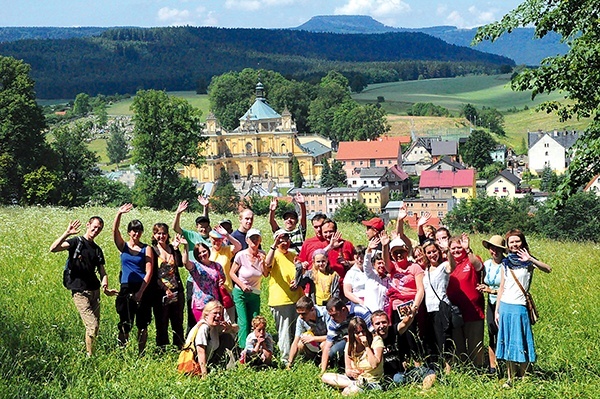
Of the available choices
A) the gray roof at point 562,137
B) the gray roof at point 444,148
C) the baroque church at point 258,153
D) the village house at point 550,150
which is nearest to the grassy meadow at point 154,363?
the baroque church at point 258,153

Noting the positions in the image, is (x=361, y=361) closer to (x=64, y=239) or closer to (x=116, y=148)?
(x=64, y=239)

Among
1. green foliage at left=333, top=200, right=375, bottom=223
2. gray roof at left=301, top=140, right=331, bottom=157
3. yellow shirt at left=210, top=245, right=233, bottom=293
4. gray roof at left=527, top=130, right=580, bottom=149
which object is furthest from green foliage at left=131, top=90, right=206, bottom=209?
gray roof at left=527, top=130, right=580, bottom=149

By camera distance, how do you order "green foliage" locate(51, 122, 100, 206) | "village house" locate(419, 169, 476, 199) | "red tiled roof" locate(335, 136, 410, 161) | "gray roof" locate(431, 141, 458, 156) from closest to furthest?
"green foliage" locate(51, 122, 100, 206)
"village house" locate(419, 169, 476, 199)
"red tiled roof" locate(335, 136, 410, 161)
"gray roof" locate(431, 141, 458, 156)

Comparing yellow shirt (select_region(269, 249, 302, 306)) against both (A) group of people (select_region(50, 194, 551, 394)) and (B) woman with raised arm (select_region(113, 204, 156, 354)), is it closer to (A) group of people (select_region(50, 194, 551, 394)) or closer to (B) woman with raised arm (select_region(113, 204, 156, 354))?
(A) group of people (select_region(50, 194, 551, 394))

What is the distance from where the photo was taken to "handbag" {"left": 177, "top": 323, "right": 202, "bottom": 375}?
7.63 meters

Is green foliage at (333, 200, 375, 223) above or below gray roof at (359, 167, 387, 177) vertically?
above

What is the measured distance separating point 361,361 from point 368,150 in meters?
88.6

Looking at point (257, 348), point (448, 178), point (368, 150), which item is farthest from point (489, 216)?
point (368, 150)

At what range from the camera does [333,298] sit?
7.73 metres

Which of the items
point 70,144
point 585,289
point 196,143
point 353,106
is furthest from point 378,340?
point 353,106

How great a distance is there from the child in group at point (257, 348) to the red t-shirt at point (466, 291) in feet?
5.83

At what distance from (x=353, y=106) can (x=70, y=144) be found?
7339cm

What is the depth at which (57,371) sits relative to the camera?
25.5ft

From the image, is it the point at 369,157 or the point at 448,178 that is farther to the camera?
the point at 369,157
